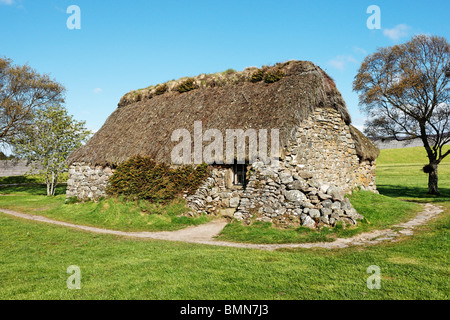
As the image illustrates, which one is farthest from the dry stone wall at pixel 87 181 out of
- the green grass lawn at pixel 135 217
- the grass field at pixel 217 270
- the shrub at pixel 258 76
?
the shrub at pixel 258 76

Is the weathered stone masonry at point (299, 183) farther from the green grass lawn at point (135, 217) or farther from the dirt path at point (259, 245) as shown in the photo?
the dirt path at point (259, 245)

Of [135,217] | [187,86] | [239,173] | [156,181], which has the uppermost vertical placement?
[187,86]

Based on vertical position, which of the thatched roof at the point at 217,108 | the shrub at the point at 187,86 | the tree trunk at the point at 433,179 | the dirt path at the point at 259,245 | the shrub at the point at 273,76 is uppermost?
the shrub at the point at 187,86

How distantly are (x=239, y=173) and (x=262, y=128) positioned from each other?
2.29m

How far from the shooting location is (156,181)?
46.5 feet

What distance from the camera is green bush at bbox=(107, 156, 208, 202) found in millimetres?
13844

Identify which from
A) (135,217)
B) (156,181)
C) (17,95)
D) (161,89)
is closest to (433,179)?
(156,181)

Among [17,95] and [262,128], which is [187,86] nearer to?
[262,128]

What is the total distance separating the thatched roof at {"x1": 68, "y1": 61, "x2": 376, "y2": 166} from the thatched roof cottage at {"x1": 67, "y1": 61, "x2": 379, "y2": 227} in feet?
0.17

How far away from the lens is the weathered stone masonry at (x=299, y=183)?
11.0 metres

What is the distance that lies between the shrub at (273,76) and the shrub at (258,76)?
48 cm

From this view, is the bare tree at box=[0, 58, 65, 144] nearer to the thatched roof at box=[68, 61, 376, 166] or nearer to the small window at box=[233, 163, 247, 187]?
the thatched roof at box=[68, 61, 376, 166]
